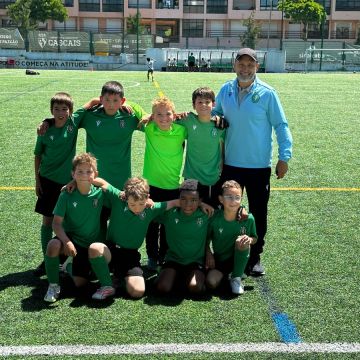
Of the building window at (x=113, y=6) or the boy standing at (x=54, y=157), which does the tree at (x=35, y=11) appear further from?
the boy standing at (x=54, y=157)

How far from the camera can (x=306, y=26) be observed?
6762 centimetres

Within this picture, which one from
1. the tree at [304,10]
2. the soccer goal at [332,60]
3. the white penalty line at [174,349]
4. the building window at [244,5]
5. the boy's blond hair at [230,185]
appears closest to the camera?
the white penalty line at [174,349]

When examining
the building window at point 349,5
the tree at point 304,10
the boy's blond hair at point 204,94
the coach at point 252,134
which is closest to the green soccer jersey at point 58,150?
the boy's blond hair at point 204,94

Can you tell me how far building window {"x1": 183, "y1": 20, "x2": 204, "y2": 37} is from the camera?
7106 cm

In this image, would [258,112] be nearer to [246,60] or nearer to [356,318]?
[246,60]

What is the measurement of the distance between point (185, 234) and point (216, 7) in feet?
228

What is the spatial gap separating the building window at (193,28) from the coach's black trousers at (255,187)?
68955 millimetres

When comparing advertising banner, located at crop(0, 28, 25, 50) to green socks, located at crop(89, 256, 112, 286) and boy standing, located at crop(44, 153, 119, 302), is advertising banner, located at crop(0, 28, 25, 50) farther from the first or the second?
green socks, located at crop(89, 256, 112, 286)

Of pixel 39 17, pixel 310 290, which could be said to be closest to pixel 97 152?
pixel 310 290

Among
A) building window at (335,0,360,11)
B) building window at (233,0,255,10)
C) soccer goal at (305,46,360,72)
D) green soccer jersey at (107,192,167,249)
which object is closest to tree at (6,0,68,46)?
building window at (233,0,255,10)

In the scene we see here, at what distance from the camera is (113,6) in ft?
230

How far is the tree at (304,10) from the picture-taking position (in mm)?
64625

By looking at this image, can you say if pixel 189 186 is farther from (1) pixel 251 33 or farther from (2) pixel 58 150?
(1) pixel 251 33

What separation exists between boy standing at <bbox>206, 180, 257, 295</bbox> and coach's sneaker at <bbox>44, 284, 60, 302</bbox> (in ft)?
3.64
